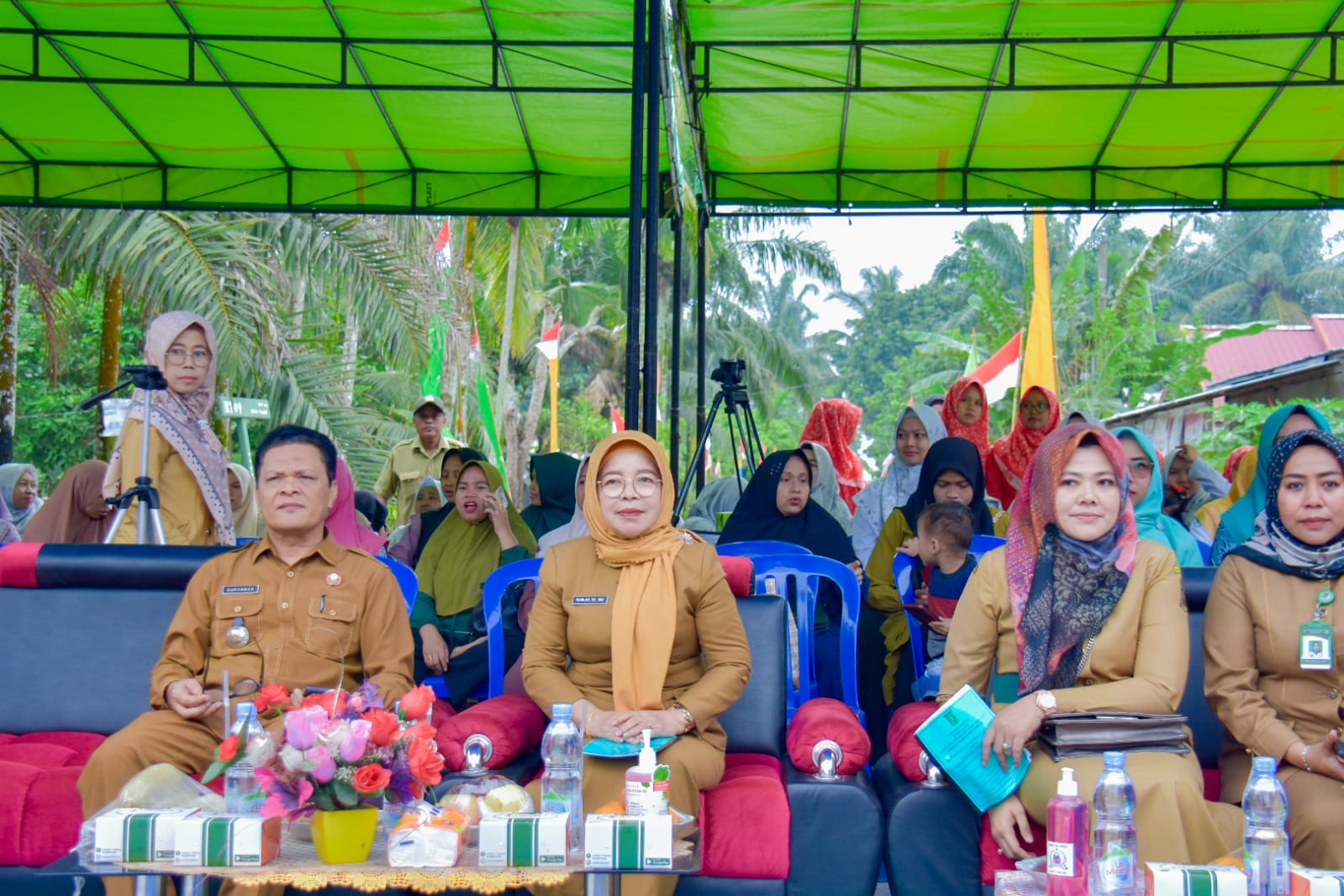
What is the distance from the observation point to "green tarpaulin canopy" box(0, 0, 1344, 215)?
6.56 meters

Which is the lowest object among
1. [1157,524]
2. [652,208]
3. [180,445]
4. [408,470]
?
[1157,524]

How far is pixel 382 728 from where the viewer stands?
248 centimetres

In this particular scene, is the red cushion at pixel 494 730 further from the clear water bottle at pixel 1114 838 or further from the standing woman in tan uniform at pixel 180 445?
the clear water bottle at pixel 1114 838

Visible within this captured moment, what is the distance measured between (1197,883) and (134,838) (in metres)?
2.06

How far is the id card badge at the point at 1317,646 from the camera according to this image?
3.09m

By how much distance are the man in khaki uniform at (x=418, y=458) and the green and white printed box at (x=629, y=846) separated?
5.45 metres

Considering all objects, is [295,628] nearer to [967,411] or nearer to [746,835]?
[746,835]

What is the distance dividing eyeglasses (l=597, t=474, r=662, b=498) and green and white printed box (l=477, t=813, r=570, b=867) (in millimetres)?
1172

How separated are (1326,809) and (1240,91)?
544 cm

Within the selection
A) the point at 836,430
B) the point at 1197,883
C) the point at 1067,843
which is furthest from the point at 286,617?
the point at 836,430

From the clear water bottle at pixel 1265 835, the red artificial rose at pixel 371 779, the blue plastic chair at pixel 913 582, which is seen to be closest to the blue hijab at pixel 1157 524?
the blue plastic chair at pixel 913 582

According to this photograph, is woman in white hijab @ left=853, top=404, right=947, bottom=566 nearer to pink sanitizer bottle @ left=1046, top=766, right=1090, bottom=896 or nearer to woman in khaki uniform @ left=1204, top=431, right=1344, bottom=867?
woman in khaki uniform @ left=1204, top=431, right=1344, bottom=867

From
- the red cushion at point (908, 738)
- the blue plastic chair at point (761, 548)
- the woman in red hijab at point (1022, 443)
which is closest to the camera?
the red cushion at point (908, 738)

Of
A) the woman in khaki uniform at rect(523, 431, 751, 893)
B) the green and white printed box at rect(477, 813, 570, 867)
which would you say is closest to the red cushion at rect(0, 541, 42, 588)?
the woman in khaki uniform at rect(523, 431, 751, 893)
